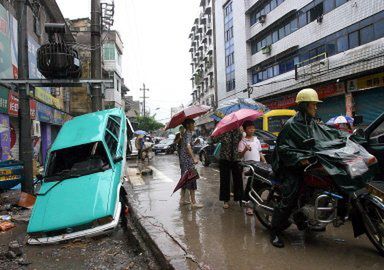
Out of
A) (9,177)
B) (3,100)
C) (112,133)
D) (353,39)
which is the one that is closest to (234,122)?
(112,133)

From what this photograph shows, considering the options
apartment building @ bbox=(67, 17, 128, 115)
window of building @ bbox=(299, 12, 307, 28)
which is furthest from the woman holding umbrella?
apartment building @ bbox=(67, 17, 128, 115)

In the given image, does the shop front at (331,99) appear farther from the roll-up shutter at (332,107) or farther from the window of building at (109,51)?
the window of building at (109,51)

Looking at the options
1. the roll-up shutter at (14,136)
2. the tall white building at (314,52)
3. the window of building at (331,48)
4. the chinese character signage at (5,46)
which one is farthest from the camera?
the window of building at (331,48)

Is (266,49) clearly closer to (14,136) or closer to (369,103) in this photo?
(369,103)

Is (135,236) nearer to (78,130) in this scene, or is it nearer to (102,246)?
(102,246)

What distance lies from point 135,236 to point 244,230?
1.82 metres

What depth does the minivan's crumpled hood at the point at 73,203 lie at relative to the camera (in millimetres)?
5574

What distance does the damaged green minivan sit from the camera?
5.57m

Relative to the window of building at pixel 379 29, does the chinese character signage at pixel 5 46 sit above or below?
below

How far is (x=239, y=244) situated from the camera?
4.71 metres

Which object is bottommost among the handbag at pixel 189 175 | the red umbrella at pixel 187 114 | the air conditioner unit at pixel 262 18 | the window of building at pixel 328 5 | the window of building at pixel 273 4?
the handbag at pixel 189 175

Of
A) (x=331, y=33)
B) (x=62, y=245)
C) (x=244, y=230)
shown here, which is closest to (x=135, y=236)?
(x=62, y=245)

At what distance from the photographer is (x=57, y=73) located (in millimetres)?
9250

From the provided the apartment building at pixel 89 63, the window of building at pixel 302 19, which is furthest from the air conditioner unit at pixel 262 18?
the apartment building at pixel 89 63
